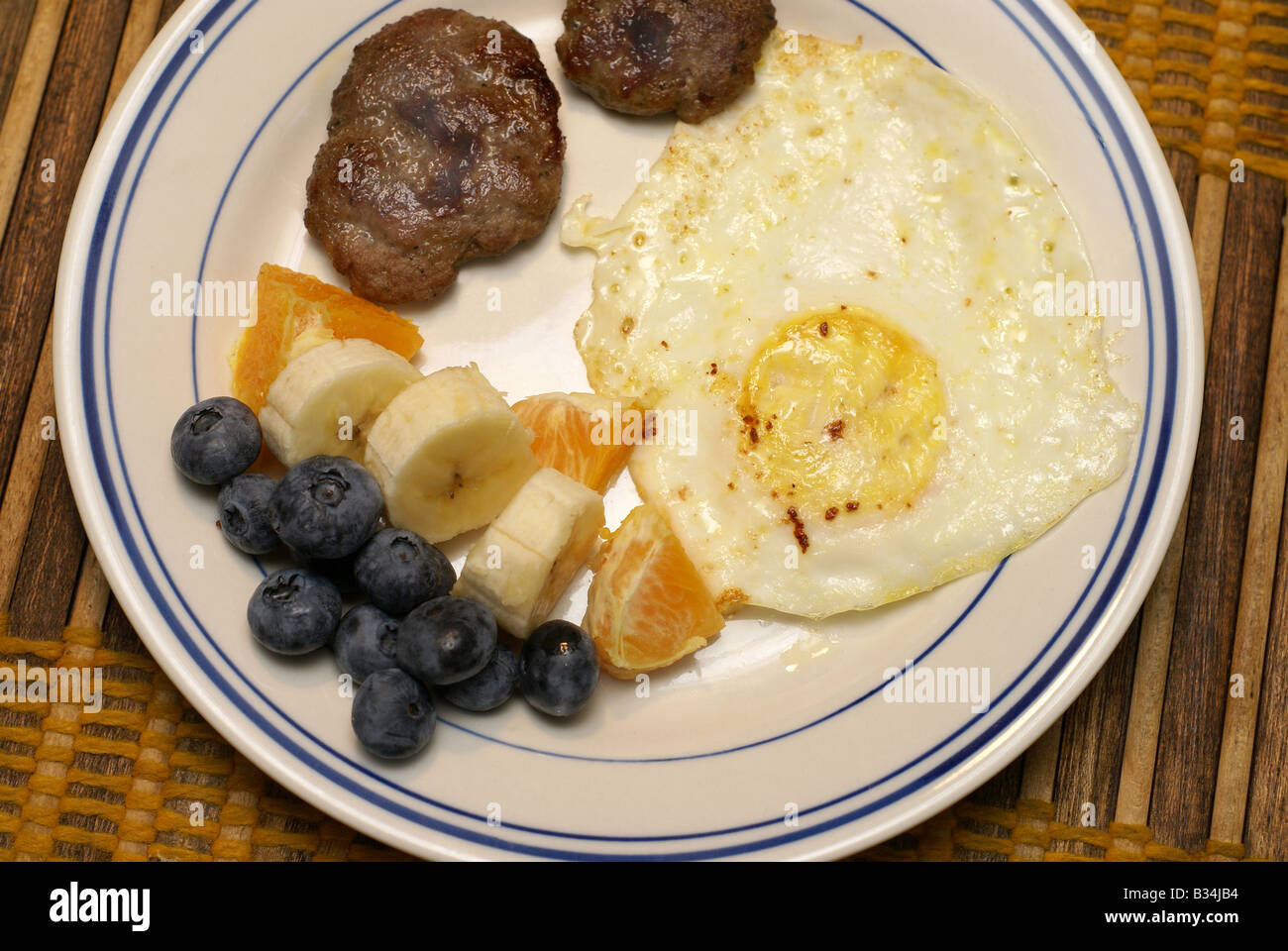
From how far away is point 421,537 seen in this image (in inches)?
116

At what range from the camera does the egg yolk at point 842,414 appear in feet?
10.2

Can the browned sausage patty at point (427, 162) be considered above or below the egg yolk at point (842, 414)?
above

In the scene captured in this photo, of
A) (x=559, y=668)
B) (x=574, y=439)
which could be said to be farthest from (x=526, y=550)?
(x=574, y=439)

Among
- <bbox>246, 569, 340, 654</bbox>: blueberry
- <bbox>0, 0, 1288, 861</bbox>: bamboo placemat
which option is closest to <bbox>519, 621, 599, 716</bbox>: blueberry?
<bbox>246, 569, 340, 654</bbox>: blueberry

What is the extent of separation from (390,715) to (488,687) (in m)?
0.26

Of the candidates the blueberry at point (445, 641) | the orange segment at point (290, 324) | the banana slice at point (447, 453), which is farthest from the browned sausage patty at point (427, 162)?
the blueberry at point (445, 641)

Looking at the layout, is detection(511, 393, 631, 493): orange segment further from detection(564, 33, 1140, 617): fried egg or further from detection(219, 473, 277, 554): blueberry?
detection(219, 473, 277, 554): blueberry

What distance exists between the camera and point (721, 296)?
3277 millimetres

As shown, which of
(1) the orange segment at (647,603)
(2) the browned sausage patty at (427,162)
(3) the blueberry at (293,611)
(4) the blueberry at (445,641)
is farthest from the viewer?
(2) the browned sausage patty at (427,162)

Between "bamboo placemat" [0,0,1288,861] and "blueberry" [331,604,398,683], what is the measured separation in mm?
568

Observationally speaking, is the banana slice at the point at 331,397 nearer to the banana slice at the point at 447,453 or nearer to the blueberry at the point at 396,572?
the banana slice at the point at 447,453

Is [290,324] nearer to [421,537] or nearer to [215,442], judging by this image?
[215,442]

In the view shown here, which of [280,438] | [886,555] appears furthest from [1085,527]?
[280,438]

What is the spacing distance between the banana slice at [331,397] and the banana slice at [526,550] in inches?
18.2
